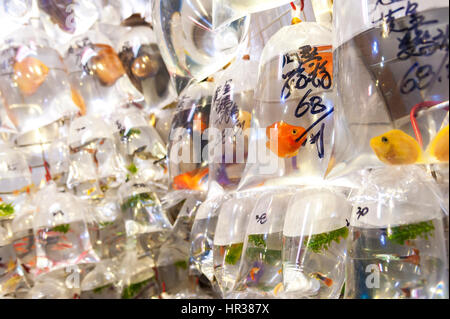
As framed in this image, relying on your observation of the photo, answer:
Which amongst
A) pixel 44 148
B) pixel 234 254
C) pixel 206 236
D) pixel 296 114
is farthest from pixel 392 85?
pixel 44 148

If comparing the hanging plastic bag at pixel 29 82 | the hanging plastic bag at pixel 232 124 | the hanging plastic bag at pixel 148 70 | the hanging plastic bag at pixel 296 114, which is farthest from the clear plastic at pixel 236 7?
the hanging plastic bag at pixel 29 82

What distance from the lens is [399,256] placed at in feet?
1.56

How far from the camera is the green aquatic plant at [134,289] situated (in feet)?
5.14

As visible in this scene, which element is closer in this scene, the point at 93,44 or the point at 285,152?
the point at 285,152

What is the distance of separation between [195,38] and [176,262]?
2.86 feet

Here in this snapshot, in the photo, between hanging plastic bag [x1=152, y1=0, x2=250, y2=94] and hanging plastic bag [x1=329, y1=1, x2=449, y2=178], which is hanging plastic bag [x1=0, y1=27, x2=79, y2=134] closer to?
hanging plastic bag [x1=152, y1=0, x2=250, y2=94]

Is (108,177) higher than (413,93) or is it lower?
lower

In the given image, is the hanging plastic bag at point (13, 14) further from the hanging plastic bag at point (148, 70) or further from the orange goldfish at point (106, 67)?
the hanging plastic bag at point (148, 70)

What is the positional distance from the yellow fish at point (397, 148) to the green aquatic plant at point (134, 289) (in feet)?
4.11

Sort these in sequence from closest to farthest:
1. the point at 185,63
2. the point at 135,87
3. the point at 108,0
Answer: the point at 185,63, the point at 135,87, the point at 108,0

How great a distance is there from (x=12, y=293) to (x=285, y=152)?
1.36 metres

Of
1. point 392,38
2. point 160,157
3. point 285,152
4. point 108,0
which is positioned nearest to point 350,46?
point 392,38

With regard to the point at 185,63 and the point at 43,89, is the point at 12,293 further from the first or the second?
the point at 185,63

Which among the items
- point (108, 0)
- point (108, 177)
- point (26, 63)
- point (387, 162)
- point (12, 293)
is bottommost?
point (12, 293)
